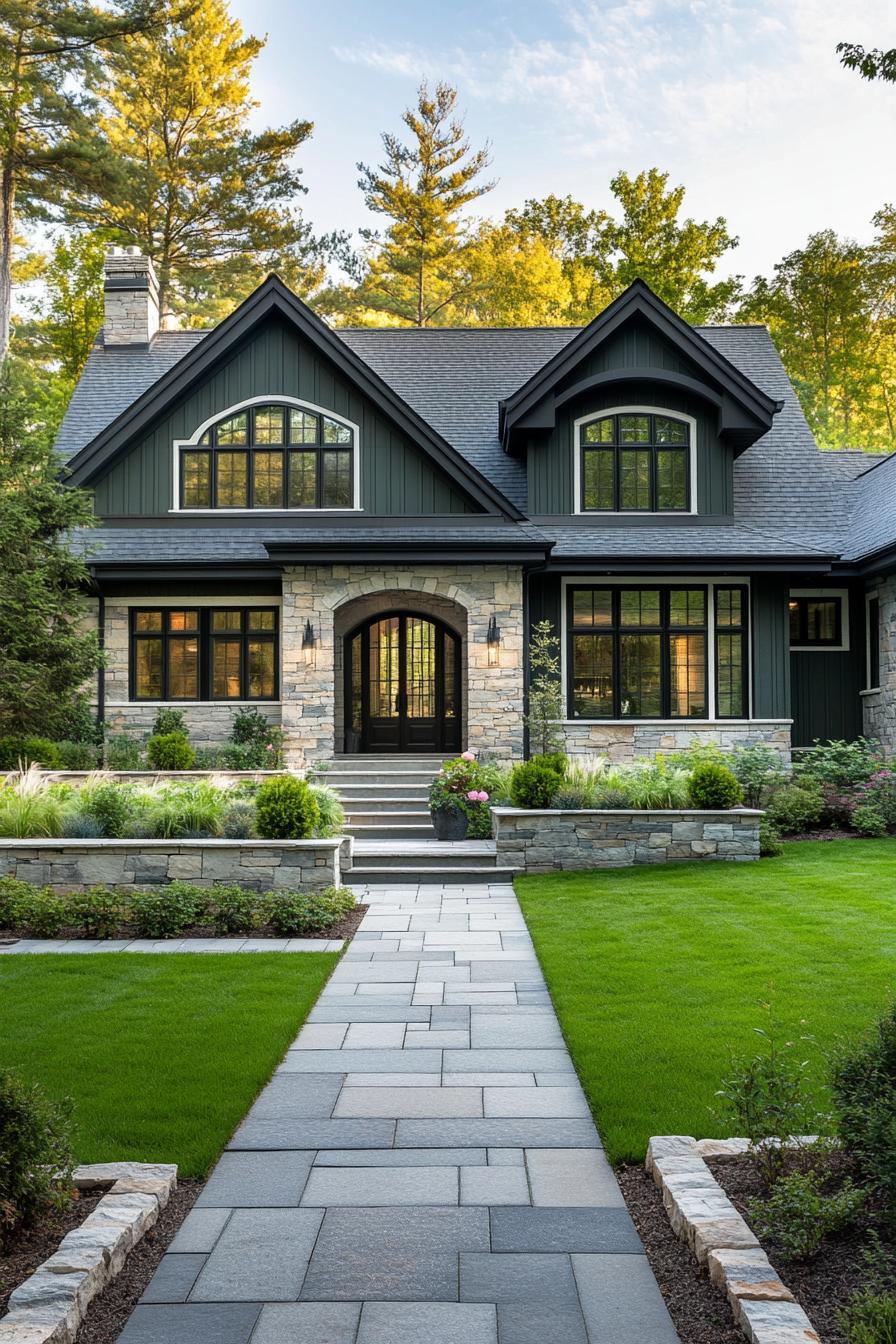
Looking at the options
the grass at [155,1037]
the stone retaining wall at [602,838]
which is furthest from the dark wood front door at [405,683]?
the grass at [155,1037]

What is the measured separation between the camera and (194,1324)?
2734 millimetres

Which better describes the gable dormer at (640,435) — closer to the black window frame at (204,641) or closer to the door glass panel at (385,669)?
the door glass panel at (385,669)

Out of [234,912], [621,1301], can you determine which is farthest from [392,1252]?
[234,912]

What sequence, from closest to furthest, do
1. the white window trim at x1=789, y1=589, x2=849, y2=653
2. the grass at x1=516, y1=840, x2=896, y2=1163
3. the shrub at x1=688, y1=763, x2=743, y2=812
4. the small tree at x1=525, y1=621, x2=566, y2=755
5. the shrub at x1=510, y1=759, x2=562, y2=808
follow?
1. the grass at x1=516, y1=840, x2=896, y2=1163
2. the shrub at x1=688, y1=763, x2=743, y2=812
3. the shrub at x1=510, y1=759, x2=562, y2=808
4. the small tree at x1=525, y1=621, x2=566, y2=755
5. the white window trim at x1=789, y1=589, x2=849, y2=653

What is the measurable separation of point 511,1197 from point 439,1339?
860 mm

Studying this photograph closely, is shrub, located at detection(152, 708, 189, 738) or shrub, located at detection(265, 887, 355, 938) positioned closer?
shrub, located at detection(265, 887, 355, 938)

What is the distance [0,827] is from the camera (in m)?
9.47

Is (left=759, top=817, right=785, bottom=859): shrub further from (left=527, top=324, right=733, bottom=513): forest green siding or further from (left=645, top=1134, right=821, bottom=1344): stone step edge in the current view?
(left=645, top=1134, right=821, bottom=1344): stone step edge

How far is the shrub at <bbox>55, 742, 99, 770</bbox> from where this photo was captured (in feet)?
45.0

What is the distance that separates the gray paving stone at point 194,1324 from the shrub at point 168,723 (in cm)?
1203

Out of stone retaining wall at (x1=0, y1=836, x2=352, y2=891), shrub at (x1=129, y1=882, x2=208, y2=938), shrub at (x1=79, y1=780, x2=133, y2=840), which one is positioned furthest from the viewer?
shrub at (x1=79, y1=780, x2=133, y2=840)

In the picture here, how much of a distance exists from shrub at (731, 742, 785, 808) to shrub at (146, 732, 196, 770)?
711 centimetres

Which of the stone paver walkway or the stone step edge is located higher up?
the stone step edge

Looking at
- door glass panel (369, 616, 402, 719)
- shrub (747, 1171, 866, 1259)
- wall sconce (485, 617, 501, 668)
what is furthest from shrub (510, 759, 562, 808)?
shrub (747, 1171, 866, 1259)
